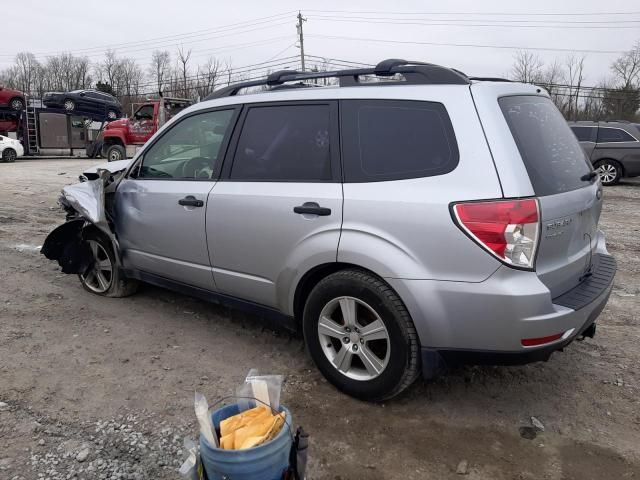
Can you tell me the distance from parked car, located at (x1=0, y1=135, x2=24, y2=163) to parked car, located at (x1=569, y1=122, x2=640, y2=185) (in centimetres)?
2177

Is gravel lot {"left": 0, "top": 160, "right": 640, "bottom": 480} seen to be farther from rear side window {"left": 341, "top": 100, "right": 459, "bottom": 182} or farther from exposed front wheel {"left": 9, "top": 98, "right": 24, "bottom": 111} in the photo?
exposed front wheel {"left": 9, "top": 98, "right": 24, "bottom": 111}

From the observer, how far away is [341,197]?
10.0 feet

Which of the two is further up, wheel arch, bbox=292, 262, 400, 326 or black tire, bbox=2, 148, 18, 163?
black tire, bbox=2, 148, 18, 163

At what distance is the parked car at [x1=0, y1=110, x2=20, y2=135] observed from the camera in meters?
25.0

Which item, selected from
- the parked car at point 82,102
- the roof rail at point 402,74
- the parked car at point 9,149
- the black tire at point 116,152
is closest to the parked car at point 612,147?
the roof rail at point 402,74

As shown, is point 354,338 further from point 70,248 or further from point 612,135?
point 612,135

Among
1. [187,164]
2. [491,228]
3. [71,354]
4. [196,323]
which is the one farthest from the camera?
[196,323]

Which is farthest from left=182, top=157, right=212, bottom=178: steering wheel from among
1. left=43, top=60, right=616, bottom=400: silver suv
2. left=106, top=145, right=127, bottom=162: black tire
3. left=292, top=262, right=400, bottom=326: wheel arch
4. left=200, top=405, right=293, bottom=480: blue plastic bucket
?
left=106, top=145, right=127, bottom=162: black tire

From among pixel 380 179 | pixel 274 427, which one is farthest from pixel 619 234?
pixel 274 427

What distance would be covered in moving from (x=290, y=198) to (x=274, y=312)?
81 cm

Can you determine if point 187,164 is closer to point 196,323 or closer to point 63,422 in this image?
point 196,323

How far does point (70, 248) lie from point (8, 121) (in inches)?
960

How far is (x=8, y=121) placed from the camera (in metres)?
25.2

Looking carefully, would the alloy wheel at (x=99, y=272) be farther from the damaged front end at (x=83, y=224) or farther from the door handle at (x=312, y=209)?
the door handle at (x=312, y=209)
